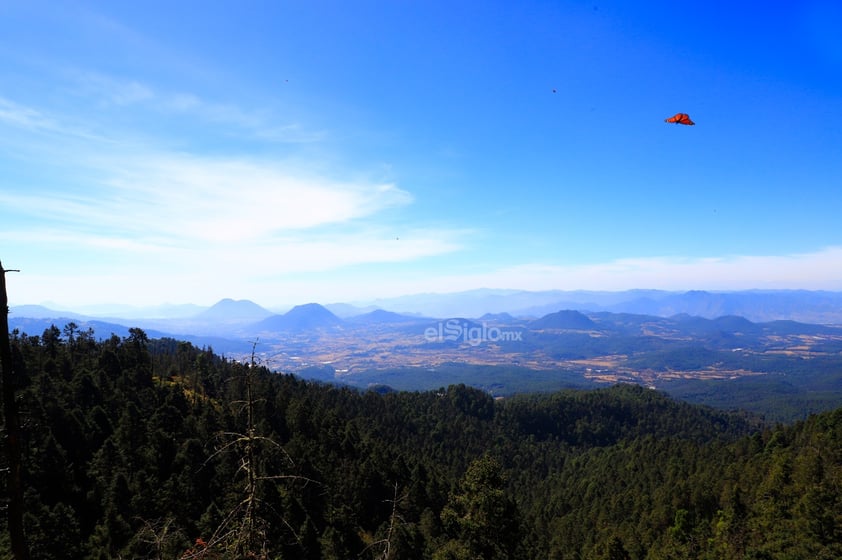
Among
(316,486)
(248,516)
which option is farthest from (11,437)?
(316,486)

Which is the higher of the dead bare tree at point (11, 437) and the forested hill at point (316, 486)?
the dead bare tree at point (11, 437)

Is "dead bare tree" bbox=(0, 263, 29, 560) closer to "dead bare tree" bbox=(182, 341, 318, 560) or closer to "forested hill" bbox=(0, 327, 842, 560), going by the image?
"forested hill" bbox=(0, 327, 842, 560)

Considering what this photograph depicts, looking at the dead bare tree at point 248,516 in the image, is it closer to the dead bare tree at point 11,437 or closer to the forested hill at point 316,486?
the forested hill at point 316,486

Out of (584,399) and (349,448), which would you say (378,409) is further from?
(584,399)

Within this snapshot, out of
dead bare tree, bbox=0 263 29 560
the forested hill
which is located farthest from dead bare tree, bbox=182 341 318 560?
dead bare tree, bbox=0 263 29 560

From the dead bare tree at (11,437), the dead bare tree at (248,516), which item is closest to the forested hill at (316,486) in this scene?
the dead bare tree at (248,516)

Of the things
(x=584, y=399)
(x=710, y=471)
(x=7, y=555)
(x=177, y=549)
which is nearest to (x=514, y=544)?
(x=177, y=549)

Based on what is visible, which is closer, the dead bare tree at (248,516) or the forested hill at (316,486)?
the dead bare tree at (248,516)
